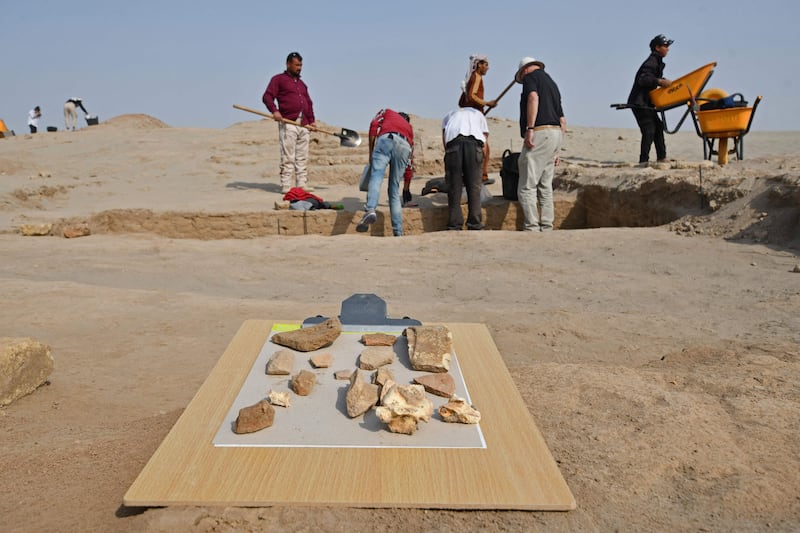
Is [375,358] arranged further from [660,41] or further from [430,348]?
[660,41]

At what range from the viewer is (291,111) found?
878cm

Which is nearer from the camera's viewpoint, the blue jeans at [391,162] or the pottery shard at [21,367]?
the pottery shard at [21,367]

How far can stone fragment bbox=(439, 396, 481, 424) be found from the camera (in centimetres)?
194

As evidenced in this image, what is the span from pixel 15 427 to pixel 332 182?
9813 millimetres

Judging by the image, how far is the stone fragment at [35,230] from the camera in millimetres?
7246

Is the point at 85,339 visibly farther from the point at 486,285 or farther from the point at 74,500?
the point at 486,285

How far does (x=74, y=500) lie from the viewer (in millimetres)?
1842

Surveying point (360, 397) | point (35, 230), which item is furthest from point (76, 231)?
point (360, 397)

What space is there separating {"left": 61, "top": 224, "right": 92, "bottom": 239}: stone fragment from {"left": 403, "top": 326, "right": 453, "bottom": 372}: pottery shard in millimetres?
6164

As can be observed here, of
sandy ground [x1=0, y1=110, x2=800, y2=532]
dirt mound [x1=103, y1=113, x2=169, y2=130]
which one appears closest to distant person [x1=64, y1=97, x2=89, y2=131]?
dirt mound [x1=103, y1=113, x2=169, y2=130]

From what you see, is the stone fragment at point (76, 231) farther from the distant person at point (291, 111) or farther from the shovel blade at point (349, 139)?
the shovel blade at point (349, 139)

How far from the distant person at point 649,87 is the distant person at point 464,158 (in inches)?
113

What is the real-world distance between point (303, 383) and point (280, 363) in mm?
196

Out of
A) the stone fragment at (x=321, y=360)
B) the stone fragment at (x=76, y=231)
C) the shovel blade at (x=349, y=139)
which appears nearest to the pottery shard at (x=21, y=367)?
the stone fragment at (x=321, y=360)
